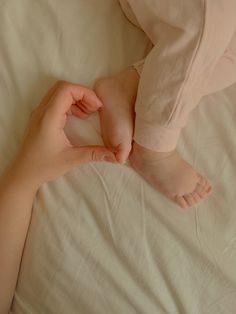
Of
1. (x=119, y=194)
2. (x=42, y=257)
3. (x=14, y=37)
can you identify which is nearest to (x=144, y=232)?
(x=119, y=194)

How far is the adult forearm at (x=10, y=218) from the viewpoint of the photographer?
33.3 inches

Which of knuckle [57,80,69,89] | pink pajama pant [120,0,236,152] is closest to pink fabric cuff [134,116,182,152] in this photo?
pink pajama pant [120,0,236,152]

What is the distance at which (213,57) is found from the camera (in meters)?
0.77

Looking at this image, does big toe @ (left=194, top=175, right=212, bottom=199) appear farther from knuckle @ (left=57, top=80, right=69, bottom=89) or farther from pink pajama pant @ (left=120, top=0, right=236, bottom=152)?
knuckle @ (left=57, top=80, right=69, bottom=89)

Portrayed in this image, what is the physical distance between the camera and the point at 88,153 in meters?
0.82

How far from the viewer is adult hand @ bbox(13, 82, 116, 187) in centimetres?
83

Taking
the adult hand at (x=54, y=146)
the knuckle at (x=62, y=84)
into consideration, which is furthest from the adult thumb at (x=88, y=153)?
the knuckle at (x=62, y=84)

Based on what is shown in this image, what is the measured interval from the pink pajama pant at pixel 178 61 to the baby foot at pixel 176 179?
3 centimetres

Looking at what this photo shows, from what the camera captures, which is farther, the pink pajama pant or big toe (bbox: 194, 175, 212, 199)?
big toe (bbox: 194, 175, 212, 199)

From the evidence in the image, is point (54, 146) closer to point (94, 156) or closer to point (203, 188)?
point (94, 156)

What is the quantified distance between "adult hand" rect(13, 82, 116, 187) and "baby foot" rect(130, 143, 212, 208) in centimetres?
6

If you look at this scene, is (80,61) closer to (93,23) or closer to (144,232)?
(93,23)

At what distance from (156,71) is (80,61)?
0.17m

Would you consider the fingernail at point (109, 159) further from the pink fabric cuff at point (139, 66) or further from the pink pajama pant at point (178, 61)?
the pink fabric cuff at point (139, 66)
